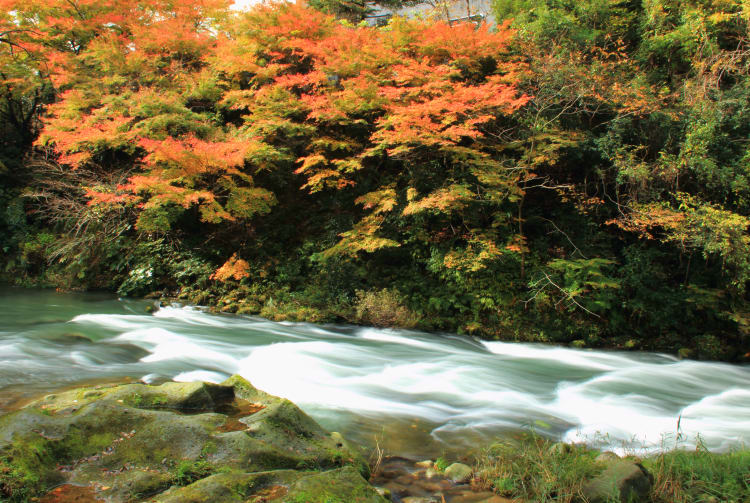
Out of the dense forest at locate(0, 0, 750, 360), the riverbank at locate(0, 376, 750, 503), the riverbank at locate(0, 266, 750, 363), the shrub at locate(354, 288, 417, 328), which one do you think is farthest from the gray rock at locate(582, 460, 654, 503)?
the shrub at locate(354, 288, 417, 328)

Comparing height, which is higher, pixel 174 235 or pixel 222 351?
pixel 174 235

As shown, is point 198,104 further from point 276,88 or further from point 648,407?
point 648,407

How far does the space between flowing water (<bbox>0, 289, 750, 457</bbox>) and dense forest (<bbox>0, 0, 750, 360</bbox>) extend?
46.0 inches

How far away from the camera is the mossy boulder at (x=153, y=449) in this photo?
2.62m

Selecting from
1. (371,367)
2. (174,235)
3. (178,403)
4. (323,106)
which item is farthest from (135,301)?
(178,403)

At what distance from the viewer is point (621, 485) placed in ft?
9.96

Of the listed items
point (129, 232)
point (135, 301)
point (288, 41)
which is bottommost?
point (135, 301)

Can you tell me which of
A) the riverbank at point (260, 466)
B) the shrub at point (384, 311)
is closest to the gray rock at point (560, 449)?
the riverbank at point (260, 466)

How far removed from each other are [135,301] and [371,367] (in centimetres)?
766

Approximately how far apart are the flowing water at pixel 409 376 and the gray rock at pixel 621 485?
1.11 m

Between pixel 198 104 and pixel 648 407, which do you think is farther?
pixel 198 104

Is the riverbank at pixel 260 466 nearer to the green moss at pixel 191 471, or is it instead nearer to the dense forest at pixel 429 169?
the green moss at pixel 191 471

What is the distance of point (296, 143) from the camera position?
37.1 ft

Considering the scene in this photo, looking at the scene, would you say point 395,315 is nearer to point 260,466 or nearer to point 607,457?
point 607,457
